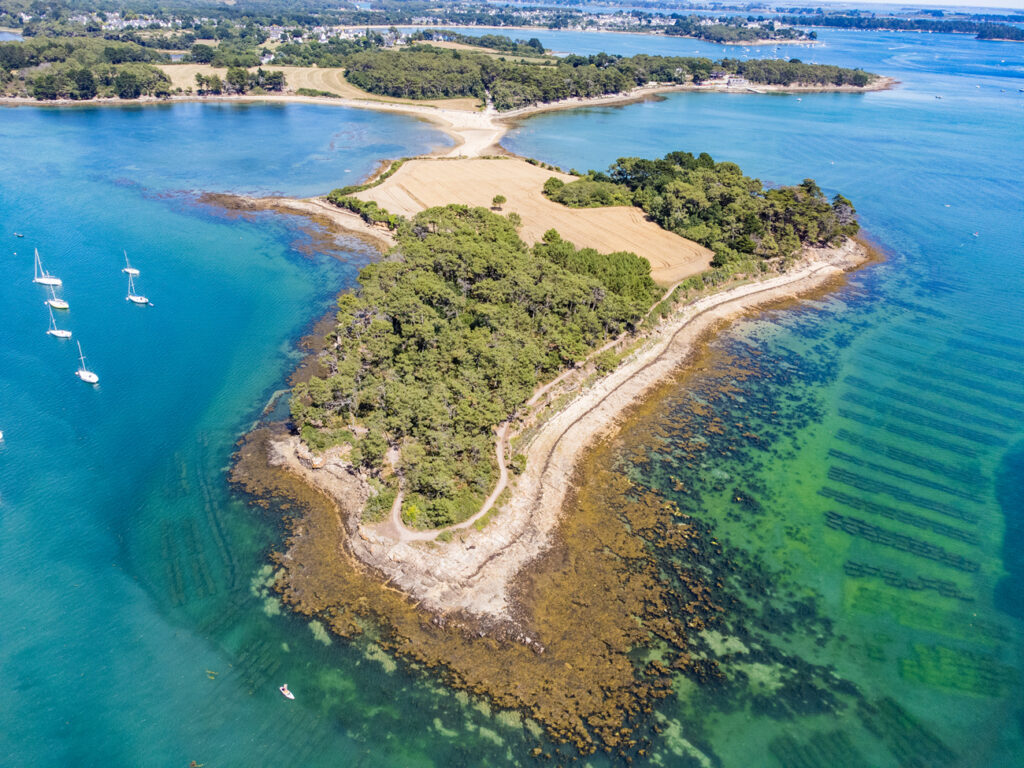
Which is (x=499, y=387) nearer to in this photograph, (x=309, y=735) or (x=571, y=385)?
(x=571, y=385)

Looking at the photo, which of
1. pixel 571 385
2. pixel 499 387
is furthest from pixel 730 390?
pixel 499 387

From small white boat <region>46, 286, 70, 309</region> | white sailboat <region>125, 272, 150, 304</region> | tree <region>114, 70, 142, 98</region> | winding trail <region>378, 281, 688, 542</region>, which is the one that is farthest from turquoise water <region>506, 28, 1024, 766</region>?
tree <region>114, 70, 142, 98</region>

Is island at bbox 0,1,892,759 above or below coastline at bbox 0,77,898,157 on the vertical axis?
below

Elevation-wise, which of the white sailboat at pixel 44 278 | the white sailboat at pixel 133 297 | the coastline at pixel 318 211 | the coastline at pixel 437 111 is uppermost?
the coastline at pixel 437 111

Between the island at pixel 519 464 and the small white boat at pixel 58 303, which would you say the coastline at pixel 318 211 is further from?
the small white boat at pixel 58 303

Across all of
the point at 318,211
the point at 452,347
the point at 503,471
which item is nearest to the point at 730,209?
the point at 452,347

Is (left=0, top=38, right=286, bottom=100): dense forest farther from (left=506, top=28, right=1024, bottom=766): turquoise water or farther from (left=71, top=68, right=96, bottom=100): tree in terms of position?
(left=506, top=28, right=1024, bottom=766): turquoise water

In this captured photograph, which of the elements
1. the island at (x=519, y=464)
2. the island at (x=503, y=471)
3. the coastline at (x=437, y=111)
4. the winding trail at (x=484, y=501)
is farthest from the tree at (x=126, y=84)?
the winding trail at (x=484, y=501)
